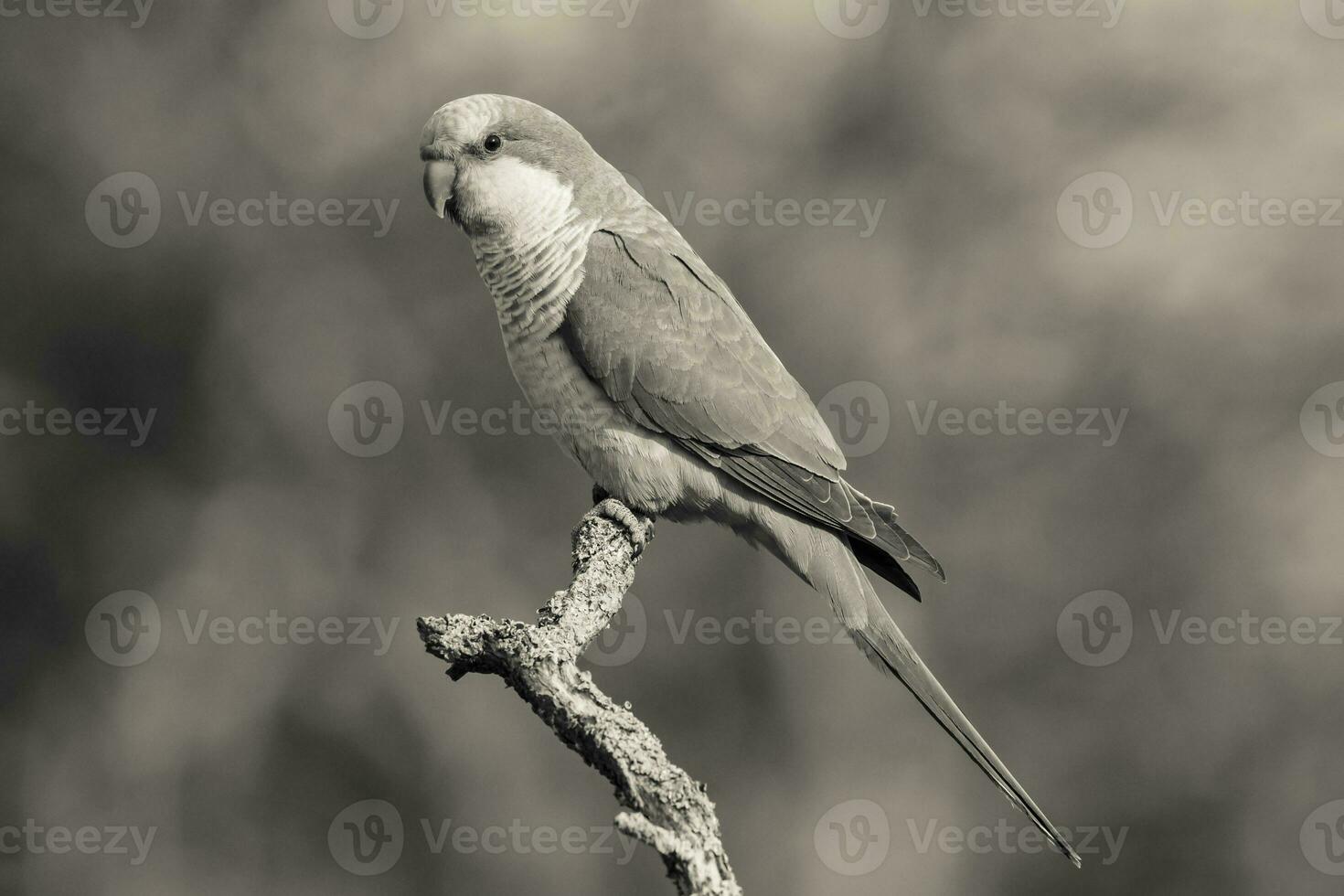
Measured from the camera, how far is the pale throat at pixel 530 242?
2.65 metres

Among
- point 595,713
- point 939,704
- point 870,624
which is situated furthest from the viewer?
point 870,624

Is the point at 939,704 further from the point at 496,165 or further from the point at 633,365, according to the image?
the point at 496,165

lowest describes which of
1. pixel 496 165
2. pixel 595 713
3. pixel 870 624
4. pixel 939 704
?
pixel 595 713

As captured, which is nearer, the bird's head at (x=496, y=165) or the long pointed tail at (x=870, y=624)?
the long pointed tail at (x=870, y=624)

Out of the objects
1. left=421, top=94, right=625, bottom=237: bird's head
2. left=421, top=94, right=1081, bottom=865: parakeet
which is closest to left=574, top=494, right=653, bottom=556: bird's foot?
left=421, top=94, right=1081, bottom=865: parakeet

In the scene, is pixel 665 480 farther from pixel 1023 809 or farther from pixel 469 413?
pixel 469 413

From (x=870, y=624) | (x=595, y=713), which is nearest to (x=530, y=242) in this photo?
(x=870, y=624)

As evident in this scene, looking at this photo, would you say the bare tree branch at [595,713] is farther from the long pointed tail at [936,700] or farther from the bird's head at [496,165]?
the bird's head at [496,165]

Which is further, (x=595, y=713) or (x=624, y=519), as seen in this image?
(x=624, y=519)

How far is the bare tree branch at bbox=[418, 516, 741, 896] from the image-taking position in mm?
1523

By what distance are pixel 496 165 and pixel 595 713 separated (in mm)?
1439

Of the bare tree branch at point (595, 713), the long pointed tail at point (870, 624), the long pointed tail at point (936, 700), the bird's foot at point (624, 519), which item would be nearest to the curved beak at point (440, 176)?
the bird's foot at point (624, 519)

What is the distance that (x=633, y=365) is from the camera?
8.83 feet

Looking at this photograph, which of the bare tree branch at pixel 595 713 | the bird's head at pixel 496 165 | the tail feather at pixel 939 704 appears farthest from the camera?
the bird's head at pixel 496 165
